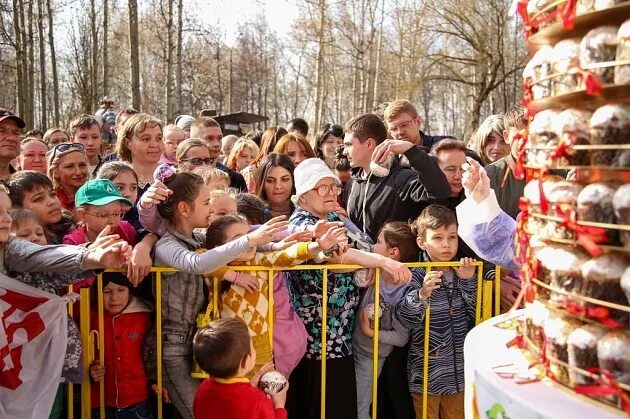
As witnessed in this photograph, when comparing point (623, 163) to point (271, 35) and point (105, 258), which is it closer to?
point (105, 258)

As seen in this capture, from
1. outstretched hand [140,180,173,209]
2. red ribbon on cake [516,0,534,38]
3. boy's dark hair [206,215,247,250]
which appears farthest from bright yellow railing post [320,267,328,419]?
red ribbon on cake [516,0,534,38]

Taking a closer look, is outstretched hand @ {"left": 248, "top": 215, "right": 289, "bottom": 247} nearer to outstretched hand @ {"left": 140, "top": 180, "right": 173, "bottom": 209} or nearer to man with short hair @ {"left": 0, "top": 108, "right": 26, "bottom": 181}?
outstretched hand @ {"left": 140, "top": 180, "right": 173, "bottom": 209}

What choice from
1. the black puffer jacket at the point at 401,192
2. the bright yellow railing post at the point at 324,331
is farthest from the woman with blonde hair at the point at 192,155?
the bright yellow railing post at the point at 324,331

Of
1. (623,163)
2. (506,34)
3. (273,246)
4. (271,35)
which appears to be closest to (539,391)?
(623,163)

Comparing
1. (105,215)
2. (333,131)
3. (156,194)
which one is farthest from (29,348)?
(333,131)

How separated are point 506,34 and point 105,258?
94.8 feet

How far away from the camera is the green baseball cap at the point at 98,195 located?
345cm

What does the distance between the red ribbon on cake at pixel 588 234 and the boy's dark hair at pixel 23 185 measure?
3256 millimetres

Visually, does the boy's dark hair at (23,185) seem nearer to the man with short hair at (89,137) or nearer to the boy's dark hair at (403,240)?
the boy's dark hair at (403,240)

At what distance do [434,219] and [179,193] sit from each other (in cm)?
145

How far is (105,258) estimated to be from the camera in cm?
277

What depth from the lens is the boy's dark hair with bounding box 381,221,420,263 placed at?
3.92 m

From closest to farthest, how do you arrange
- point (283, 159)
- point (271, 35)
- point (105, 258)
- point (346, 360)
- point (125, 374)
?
point (105, 258)
point (125, 374)
point (346, 360)
point (283, 159)
point (271, 35)

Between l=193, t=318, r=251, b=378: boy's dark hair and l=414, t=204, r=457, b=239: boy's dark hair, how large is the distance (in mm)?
1389
